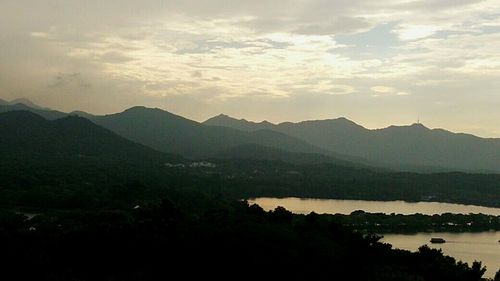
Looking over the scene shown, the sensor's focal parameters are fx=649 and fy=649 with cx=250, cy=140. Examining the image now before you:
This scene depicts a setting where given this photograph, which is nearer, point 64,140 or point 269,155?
point 64,140

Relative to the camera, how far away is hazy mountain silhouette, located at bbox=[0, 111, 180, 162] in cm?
5781

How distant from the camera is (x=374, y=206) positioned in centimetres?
4741

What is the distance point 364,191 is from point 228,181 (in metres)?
11.9

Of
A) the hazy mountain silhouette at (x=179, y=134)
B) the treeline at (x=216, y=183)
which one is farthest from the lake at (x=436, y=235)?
the hazy mountain silhouette at (x=179, y=134)

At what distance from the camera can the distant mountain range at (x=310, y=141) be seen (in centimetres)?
10506

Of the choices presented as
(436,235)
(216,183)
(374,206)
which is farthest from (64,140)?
(436,235)

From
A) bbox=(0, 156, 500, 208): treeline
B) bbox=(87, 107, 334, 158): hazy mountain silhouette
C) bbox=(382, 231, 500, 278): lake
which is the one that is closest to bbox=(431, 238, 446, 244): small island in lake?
bbox=(382, 231, 500, 278): lake

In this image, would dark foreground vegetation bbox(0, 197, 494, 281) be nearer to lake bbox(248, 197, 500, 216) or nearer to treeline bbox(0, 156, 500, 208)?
treeline bbox(0, 156, 500, 208)

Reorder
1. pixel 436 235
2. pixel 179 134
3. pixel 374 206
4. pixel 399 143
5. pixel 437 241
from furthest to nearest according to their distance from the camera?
pixel 399 143 < pixel 179 134 < pixel 374 206 < pixel 436 235 < pixel 437 241

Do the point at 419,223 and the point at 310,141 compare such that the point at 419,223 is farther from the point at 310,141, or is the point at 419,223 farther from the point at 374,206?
the point at 310,141

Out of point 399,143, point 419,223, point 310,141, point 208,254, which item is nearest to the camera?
point 208,254

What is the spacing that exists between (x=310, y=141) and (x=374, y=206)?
133 meters

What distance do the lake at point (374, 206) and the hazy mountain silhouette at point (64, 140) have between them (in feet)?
58.1

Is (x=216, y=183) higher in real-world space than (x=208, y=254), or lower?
higher
